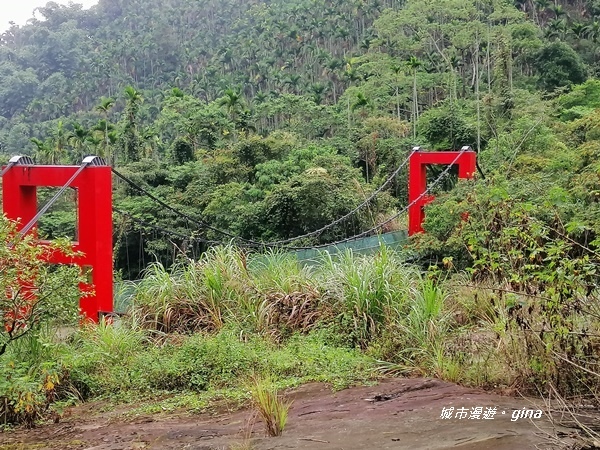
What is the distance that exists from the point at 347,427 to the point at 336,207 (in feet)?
38.3

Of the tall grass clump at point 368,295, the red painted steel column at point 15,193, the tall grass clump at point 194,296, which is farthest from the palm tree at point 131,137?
the tall grass clump at point 368,295

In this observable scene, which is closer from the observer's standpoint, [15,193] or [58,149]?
[15,193]

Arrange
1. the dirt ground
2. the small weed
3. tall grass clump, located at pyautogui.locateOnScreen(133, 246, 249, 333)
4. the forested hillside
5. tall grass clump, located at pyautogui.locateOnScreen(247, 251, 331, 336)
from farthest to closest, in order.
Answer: the forested hillside < tall grass clump, located at pyautogui.locateOnScreen(133, 246, 249, 333) < tall grass clump, located at pyautogui.locateOnScreen(247, 251, 331, 336) < the small weed < the dirt ground

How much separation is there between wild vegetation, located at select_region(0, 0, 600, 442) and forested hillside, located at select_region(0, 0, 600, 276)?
0.08 metres

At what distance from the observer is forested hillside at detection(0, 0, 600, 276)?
13.0 metres

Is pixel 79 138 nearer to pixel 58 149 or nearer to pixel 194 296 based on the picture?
pixel 58 149

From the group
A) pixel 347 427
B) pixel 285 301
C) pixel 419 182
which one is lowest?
pixel 347 427

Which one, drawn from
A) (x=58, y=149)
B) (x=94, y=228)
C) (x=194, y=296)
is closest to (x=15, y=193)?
(x=94, y=228)

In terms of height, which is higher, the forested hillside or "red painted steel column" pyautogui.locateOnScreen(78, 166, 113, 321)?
the forested hillside

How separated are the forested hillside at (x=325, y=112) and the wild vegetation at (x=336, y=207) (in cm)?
8

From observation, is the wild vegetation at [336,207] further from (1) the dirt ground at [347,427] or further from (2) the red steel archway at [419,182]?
(2) the red steel archway at [419,182]

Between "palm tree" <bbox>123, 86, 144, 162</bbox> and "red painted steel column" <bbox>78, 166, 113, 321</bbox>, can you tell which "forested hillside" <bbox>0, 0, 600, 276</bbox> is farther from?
Result: "red painted steel column" <bbox>78, 166, 113, 321</bbox>

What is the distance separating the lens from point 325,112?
78.9 feet

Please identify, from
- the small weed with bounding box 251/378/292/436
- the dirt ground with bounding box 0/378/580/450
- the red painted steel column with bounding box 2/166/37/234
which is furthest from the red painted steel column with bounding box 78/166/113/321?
the small weed with bounding box 251/378/292/436
